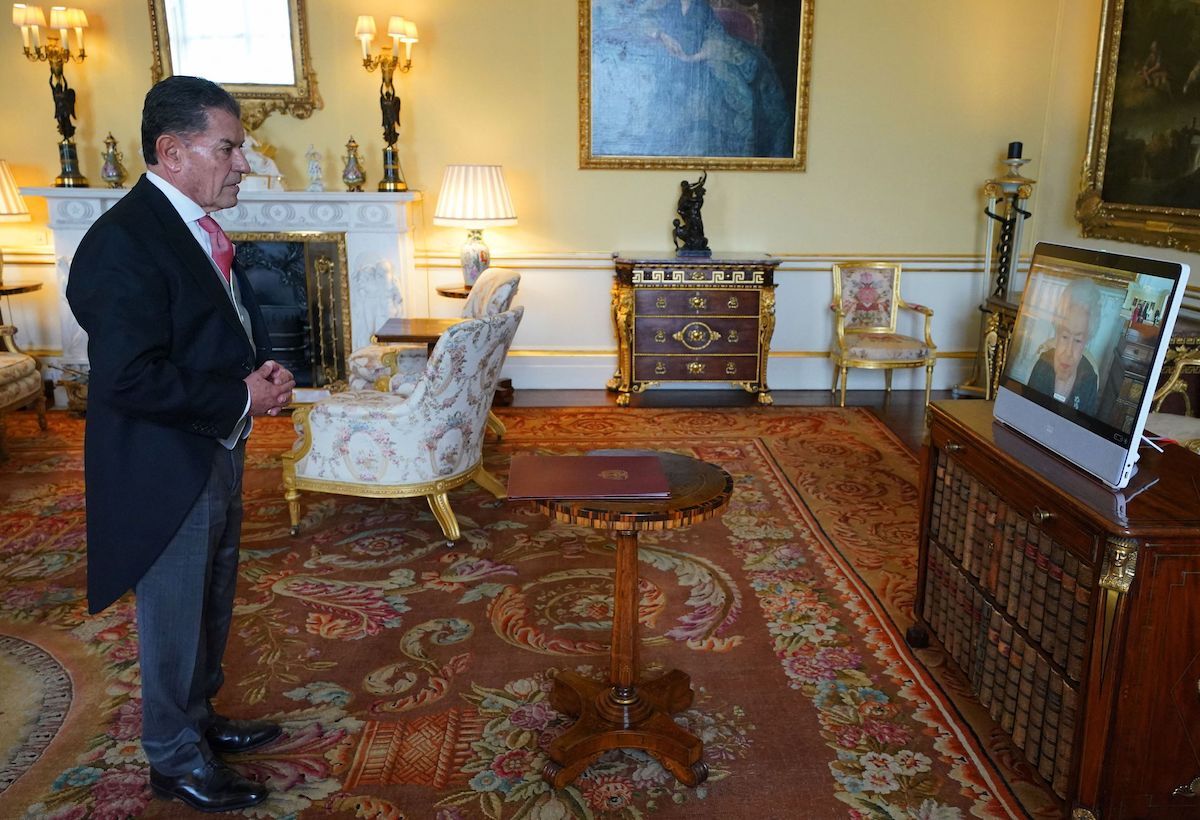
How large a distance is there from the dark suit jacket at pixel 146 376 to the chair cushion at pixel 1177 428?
3110mm

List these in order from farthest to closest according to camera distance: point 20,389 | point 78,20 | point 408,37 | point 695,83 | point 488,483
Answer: point 695,83, point 408,37, point 78,20, point 20,389, point 488,483

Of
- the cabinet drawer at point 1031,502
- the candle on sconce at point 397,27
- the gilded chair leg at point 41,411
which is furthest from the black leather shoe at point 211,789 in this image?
the candle on sconce at point 397,27

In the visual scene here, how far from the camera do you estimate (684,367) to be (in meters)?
6.45

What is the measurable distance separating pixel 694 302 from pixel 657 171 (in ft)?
3.51

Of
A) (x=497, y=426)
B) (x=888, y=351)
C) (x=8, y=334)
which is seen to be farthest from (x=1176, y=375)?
(x=8, y=334)

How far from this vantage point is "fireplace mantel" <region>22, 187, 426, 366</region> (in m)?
6.16

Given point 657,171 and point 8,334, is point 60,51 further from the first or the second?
point 657,171

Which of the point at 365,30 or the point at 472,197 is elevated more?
the point at 365,30

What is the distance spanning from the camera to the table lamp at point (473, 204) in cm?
609

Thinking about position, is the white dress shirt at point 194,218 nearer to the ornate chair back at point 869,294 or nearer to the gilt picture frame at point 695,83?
the gilt picture frame at point 695,83

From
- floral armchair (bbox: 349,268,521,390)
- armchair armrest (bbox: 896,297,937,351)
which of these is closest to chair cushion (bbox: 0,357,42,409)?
floral armchair (bbox: 349,268,521,390)

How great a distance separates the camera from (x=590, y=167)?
21.9 feet

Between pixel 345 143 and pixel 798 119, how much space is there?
324 cm

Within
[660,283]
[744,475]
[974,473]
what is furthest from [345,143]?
[974,473]
